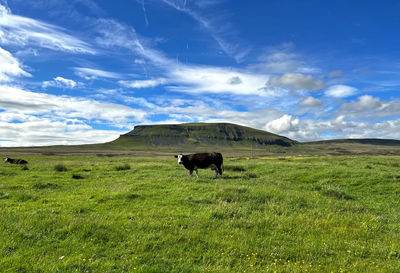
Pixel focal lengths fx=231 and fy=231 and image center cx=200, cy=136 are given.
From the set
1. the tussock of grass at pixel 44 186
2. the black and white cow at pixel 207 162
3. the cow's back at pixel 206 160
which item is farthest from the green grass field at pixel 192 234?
the cow's back at pixel 206 160

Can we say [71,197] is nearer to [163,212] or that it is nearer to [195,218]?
[163,212]

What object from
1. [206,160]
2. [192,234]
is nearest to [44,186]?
[206,160]

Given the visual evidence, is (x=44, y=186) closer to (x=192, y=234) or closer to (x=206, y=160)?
(x=206, y=160)

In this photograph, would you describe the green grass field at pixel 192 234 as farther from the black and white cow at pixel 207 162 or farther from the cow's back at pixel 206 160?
the cow's back at pixel 206 160

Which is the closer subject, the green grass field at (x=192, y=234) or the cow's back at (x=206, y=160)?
the green grass field at (x=192, y=234)

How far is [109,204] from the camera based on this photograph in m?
10.5

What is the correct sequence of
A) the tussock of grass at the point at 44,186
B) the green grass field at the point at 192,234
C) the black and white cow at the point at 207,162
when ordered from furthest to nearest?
the black and white cow at the point at 207,162
the tussock of grass at the point at 44,186
the green grass field at the point at 192,234

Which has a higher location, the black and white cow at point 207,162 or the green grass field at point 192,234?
the black and white cow at point 207,162

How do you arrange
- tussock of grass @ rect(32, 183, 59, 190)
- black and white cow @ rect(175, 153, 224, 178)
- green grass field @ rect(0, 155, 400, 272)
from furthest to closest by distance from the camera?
black and white cow @ rect(175, 153, 224, 178) → tussock of grass @ rect(32, 183, 59, 190) → green grass field @ rect(0, 155, 400, 272)

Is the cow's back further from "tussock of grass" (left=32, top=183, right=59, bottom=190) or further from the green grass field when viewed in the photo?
"tussock of grass" (left=32, top=183, right=59, bottom=190)

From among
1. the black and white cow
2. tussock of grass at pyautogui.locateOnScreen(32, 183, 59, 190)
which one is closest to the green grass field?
tussock of grass at pyautogui.locateOnScreen(32, 183, 59, 190)

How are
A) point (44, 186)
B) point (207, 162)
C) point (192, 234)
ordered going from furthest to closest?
1. point (207, 162)
2. point (44, 186)
3. point (192, 234)

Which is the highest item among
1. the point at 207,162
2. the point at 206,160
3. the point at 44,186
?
the point at 206,160

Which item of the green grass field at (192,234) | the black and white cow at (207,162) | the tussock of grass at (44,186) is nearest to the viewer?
the green grass field at (192,234)
